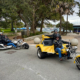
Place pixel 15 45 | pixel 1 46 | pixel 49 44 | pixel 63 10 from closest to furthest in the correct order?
pixel 49 44
pixel 1 46
pixel 15 45
pixel 63 10

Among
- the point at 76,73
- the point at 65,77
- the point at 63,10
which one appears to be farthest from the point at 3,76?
the point at 63,10

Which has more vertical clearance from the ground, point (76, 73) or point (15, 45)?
point (15, 45)

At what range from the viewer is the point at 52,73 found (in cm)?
437

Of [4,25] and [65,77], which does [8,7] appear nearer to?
[4,25]

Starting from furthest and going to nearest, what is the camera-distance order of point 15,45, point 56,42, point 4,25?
point 4,25 < point 15,45 < point 56,42

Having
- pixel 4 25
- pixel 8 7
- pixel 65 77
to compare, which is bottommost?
pixel 65 77

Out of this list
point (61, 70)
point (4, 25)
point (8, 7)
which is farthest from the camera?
point (4, 25)

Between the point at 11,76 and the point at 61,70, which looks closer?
the point at 11,76

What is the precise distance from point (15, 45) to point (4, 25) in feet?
37.1

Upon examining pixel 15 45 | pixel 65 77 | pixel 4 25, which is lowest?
pixel 65 77

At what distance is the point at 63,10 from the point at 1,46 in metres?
17.2

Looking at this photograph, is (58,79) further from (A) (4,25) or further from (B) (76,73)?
(A) (4,25)

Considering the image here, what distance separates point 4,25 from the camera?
19.2 metres

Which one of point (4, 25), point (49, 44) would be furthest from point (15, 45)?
point (4, 25)
